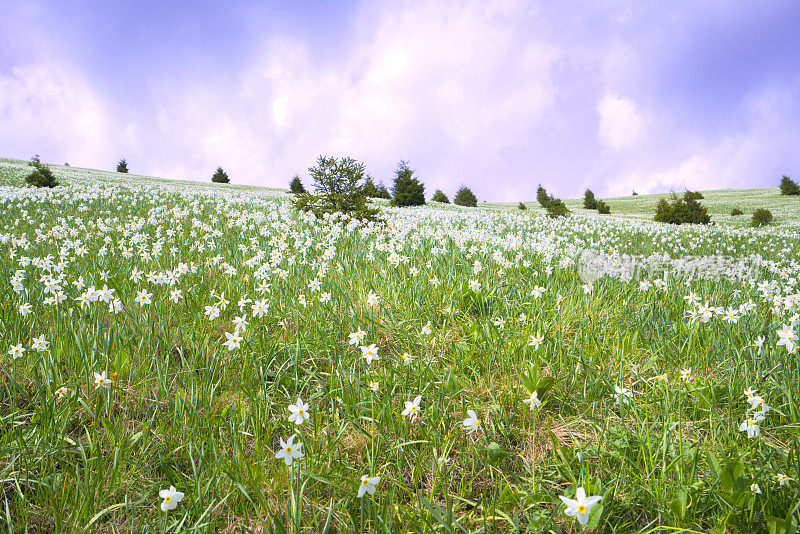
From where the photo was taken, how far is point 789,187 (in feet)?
158

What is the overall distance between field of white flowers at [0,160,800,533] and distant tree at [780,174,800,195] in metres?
63.3

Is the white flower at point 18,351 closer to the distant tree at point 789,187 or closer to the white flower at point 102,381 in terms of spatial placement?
the white flower at point 102,381

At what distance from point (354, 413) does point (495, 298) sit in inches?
81.8

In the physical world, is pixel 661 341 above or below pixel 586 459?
above

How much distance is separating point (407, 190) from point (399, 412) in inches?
1154

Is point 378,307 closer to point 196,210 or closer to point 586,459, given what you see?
point 586,459

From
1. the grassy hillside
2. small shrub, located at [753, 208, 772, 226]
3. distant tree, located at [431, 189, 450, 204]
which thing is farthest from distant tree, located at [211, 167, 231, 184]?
small shrub, located at [753, 208, 772, 226]

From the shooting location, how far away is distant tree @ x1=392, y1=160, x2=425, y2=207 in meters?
30.6

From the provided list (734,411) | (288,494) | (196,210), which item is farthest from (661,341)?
(196,210)

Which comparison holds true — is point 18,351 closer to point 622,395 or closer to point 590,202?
point 622,395

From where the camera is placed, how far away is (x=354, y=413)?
8.13 feet

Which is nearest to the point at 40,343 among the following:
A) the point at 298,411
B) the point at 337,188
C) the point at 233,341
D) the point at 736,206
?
the point at 233,341

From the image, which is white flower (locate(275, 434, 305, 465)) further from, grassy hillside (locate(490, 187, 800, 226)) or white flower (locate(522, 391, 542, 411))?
grassy hillside (locate(490, 187, 800, 226))

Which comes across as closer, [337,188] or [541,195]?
[337,188]
